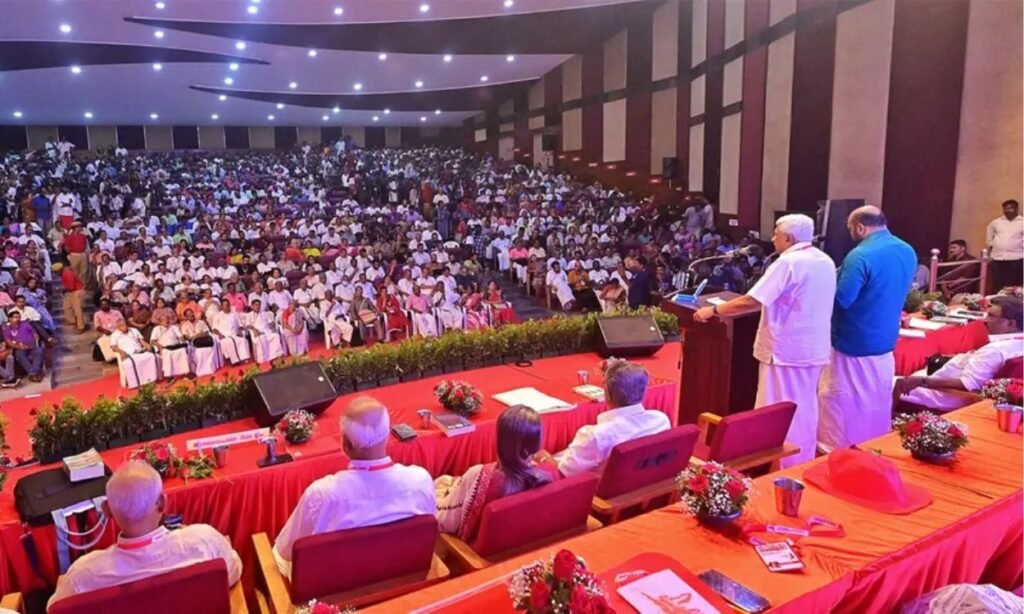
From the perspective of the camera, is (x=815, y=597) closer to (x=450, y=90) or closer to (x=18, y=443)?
(x=18, y=443)

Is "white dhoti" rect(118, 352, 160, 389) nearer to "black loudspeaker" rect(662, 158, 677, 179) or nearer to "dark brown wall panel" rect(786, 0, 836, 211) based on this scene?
"dark brown wall panel" rect(786, 0, 836, 211)

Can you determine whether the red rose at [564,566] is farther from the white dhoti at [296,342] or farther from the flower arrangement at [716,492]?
the white dhoti at [296,342]

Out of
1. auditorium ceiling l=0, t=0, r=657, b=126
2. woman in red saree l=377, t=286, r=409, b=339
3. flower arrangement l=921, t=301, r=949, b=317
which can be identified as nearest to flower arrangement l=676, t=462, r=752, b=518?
flower arrangement l=921, t=301, r=949, b=317

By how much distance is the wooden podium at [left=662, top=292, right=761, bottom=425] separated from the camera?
3596 millimetres

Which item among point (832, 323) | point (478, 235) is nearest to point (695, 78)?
point (478, 235)

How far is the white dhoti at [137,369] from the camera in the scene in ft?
23.5

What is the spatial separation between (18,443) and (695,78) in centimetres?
1320

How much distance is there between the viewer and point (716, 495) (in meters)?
2.04

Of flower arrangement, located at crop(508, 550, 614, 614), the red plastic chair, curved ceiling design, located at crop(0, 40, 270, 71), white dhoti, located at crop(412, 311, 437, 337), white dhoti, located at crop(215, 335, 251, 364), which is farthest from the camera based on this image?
curved ceiling design, located at crop(0, 40, 270, 71)

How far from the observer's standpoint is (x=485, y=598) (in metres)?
1.73

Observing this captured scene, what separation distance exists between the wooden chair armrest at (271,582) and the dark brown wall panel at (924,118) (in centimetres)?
889

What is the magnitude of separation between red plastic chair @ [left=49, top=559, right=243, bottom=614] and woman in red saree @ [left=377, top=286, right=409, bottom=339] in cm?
723

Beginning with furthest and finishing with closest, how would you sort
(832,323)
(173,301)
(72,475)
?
(173,301) < (832,323) < (72,475)

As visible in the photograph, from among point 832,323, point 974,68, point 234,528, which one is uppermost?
point 974,68
